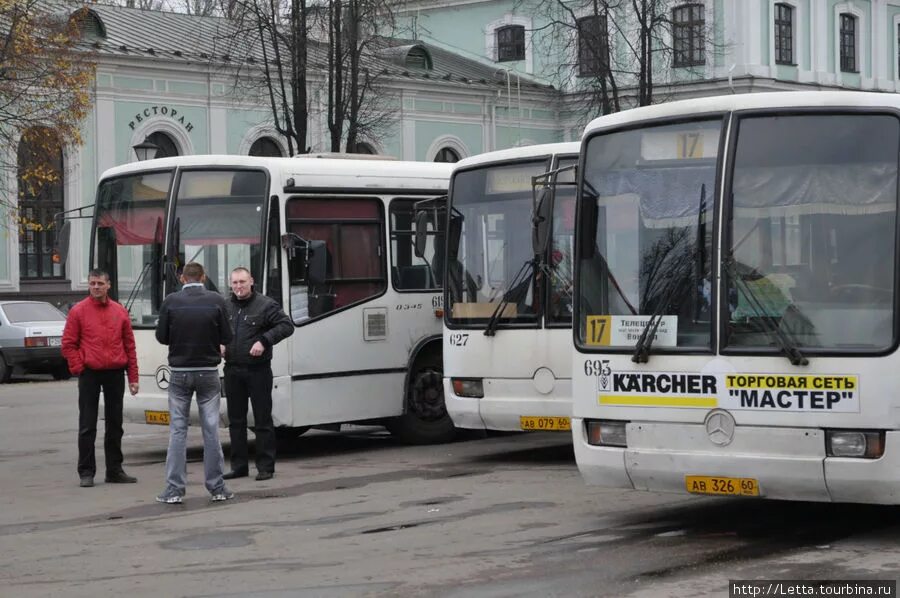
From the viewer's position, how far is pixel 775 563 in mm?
8992

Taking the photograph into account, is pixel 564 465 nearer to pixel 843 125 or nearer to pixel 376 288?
pixel 376 288

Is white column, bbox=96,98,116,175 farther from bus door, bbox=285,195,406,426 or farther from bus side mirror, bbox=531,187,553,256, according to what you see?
bus side mirror, bbox=531,187,553,256

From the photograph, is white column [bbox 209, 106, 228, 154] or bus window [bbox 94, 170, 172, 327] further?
white column [bbox 209, 106, 228, 154]

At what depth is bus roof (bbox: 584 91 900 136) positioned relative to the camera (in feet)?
31.3

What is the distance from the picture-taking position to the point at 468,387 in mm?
14641

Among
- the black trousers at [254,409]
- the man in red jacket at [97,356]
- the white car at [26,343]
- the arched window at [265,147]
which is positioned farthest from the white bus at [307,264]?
the arched window at [265,147]

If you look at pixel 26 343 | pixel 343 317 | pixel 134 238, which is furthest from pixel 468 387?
pixel 26 343

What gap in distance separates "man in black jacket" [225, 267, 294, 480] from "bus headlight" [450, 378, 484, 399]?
5.76ft

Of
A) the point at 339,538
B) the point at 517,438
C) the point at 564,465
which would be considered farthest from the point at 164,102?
the point at 339,538

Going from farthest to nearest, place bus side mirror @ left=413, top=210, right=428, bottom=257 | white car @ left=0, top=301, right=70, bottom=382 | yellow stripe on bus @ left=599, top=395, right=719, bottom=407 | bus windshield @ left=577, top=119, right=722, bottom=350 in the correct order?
white car @ left=0, top=301, right=70, bottom=382 < bus side mirror @ left=413, top=210, right=428, bottom=257 < bus windshield @ left=577, top=119, right=722, bottom=350 < yellow stripe on bus @ left=599, top=395, right=719, bottom=407

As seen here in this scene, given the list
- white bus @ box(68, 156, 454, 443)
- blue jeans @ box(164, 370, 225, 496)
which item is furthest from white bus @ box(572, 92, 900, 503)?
white bus @ box(68, 156, 454, 443)

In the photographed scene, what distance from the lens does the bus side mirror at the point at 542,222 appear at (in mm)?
12781

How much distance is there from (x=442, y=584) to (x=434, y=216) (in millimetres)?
7421

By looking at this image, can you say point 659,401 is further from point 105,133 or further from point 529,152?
point 105,133
